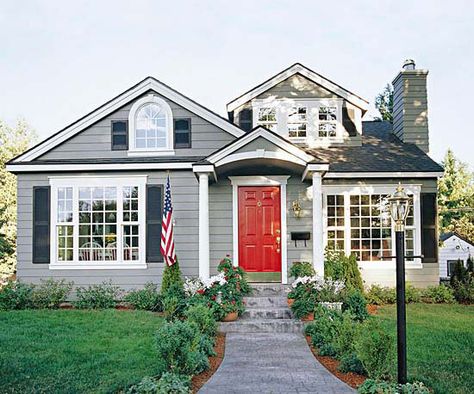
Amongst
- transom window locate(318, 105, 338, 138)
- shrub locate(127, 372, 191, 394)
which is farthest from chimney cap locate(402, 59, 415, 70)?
shrub locate(127, 372, 191, 394)

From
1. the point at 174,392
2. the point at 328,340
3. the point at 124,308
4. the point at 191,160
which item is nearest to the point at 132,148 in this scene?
the point at 191,160

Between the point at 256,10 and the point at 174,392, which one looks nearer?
the point at 174,392

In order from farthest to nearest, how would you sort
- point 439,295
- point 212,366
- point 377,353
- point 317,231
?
point 439,295 → point 317,231 → point 212,366 → point 377,353

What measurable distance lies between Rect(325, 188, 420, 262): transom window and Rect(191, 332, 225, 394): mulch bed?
15.7 feet

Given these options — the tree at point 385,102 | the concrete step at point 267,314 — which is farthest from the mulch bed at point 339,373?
the tree at point 385,102

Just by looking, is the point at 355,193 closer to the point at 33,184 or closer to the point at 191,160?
the point at 191,160

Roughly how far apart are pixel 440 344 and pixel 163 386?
473 centimetres

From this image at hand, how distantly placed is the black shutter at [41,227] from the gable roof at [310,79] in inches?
205

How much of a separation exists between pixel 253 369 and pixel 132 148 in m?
7.22

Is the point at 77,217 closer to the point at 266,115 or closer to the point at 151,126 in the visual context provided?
the point at 151,126

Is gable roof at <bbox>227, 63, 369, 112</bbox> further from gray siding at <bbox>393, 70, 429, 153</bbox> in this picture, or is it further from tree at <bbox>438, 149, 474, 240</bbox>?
tree at <bbox>438, 149, 474, 240</bbox>

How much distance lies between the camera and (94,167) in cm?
1276

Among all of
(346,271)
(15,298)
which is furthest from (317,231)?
(15,298)

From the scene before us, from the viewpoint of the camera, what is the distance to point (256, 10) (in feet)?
42.0
